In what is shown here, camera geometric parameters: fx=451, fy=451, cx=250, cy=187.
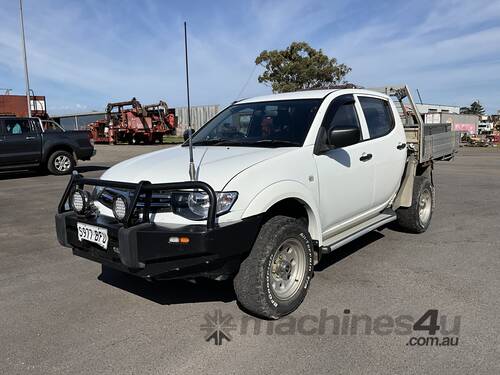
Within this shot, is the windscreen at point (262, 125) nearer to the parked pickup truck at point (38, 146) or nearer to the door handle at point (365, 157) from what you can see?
the door handle at point (365, 157)

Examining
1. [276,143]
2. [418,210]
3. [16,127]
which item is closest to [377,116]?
[418,210]

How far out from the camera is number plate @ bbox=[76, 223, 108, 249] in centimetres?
340

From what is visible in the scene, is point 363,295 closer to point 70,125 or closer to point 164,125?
point 164,125

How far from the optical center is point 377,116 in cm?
533

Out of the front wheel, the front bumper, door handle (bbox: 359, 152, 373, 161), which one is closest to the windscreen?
door handle (bbox: 359, 152, 373, 161)

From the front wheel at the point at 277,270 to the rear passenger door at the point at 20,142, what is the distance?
11633mm

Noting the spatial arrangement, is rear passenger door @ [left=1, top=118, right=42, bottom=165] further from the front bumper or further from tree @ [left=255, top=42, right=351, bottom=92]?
tree @ [left=255, top=42, right=351, bottom=92]

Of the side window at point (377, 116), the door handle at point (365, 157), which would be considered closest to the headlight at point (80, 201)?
the door handle at point (365, 157)

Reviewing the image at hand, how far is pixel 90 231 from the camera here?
353 cm

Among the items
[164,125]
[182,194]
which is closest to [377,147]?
[182,194]

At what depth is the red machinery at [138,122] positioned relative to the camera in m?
28.9

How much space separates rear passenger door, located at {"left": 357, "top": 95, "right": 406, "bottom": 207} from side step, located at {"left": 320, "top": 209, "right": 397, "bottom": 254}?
0.51 feet

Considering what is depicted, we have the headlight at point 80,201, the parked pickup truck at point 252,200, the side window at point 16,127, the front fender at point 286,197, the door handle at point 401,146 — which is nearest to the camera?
the parked pickup truck at point 252,200

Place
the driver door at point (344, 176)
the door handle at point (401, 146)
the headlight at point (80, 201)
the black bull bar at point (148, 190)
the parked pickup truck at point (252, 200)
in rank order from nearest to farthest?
the black bull bar at point (148, 190) → the parked pickup truck at point (252, 200) → the headlight at point (80, 201) → the driver door at point (344, 176) → the door handle at point (401, 146)
